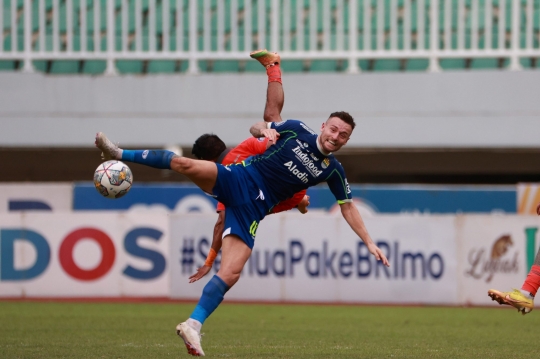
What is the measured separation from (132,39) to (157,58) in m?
0.86

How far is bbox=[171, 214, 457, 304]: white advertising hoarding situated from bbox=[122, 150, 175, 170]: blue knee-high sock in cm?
813

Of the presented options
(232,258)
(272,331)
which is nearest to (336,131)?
(232,258)

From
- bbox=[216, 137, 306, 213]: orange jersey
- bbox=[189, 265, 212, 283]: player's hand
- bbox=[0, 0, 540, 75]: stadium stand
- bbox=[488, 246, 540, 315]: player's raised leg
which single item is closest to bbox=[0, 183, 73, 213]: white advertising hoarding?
bbox=[0, 0, 540, 75]: stadium stand

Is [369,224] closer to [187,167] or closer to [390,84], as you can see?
[390,84]

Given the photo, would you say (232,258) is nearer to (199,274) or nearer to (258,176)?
(258,176)

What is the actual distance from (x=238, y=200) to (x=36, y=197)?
41.8 ft

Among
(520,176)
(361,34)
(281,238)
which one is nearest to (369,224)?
(281,238)

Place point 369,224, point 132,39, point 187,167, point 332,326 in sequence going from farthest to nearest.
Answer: point 132,39
point 369,224
point 332,326
point 187,167

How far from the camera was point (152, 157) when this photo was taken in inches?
285

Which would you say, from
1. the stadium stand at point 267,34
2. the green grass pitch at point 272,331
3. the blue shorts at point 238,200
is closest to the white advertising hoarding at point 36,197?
the stadium stand at point 267,34

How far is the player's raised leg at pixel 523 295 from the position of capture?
7906mm

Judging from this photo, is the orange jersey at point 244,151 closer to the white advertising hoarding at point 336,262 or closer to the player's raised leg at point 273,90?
the player's raised leg at point 273,90

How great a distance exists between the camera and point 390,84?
20.4 metres

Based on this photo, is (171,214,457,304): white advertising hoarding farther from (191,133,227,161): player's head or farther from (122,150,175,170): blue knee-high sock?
(122,150,175,170): blue knee-high sock
